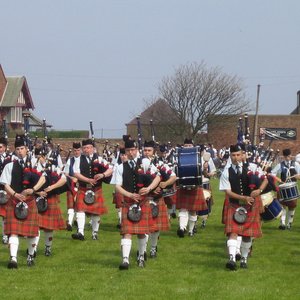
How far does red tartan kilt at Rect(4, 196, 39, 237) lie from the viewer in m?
8.89

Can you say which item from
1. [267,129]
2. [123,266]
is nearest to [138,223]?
[123,266]

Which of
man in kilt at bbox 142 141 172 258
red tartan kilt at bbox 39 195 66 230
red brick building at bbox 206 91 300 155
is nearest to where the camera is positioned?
man in kilt at bbox 142 141 172 258

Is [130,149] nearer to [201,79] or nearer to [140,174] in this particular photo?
[140,174]

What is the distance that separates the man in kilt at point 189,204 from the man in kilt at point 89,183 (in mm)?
1323

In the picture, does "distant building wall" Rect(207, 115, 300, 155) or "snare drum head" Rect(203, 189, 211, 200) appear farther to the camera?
"distant building wall" Rect(207, 115, 300, 155)

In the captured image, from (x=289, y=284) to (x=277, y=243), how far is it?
353cm

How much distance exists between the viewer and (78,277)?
8.45m

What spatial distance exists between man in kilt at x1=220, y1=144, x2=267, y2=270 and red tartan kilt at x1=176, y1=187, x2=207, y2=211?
327 cm

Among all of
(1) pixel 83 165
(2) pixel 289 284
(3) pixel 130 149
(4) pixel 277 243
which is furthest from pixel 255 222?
(1) pixel 83 165

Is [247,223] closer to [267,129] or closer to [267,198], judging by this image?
[267,198]

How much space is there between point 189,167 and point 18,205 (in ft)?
10.9

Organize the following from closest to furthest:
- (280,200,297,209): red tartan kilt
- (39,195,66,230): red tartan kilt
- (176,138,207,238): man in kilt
Answer: (39,195,66,230): red tartan kilt < (176,138,207,238): man in kilt < (280,200,297,209): red tartan kilt

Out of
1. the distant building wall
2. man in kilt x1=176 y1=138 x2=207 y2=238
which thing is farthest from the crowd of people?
the distant building wall

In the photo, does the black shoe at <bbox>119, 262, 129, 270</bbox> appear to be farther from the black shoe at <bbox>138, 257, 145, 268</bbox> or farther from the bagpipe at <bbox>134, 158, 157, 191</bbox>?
the bagpipe at <bbox>134, 158, 157, 191</bbox>
